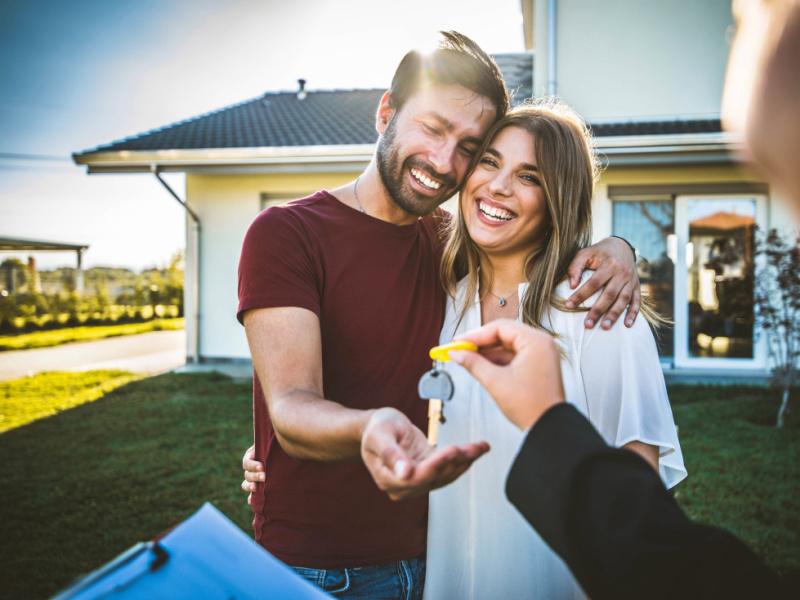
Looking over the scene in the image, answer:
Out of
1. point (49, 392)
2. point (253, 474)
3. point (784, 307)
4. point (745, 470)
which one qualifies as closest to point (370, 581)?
point (253, 474)

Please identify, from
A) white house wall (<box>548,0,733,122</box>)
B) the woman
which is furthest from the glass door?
the woman

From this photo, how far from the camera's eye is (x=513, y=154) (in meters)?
2.20

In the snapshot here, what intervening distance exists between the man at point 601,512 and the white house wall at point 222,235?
380 inches

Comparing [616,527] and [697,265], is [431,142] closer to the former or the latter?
[616,527]

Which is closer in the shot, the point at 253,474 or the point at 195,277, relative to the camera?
the point at 253,474

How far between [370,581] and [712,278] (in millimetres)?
9359

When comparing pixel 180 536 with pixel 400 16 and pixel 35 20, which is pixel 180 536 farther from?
pixel 35 20

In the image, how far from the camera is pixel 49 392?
8.79 metres

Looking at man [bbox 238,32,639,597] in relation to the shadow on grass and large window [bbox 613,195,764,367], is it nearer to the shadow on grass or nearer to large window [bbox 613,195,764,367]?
the shadow on grass

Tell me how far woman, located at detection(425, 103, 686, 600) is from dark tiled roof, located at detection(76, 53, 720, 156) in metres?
7.06

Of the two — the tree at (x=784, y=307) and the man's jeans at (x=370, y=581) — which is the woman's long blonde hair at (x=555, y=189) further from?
the tree at (x=784, y=307)

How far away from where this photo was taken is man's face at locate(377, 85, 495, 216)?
219cm

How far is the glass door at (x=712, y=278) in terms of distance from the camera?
939 centimetres

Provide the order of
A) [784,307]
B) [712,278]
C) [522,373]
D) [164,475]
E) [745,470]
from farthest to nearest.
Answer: [712,278]
[784,307]
[164,475]
[745,470]
[522,373]
